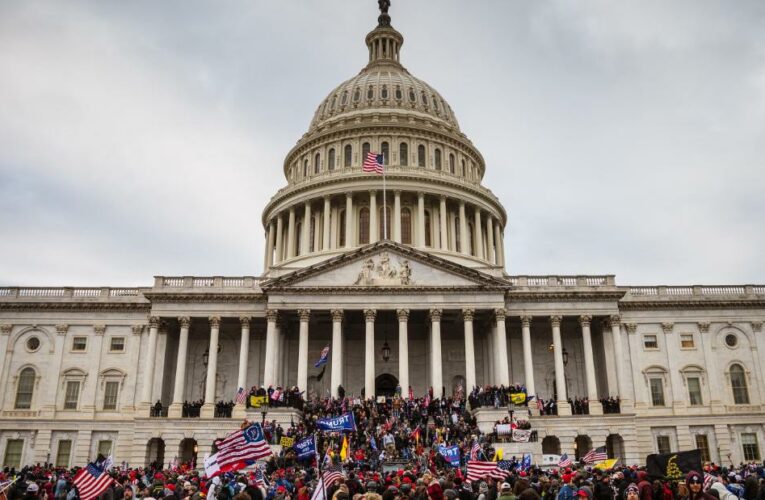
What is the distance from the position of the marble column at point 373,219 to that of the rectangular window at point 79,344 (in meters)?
25.7

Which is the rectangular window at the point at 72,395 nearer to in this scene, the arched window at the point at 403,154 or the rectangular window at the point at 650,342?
the arched window at the point at 403,154

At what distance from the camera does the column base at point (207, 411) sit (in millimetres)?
46062

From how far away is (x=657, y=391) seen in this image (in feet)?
168

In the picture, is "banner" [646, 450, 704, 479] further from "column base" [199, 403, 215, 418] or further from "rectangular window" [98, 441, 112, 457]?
"rectangular window" [98, 441, 112, 457]

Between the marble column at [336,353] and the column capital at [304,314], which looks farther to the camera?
the column capital at [304,314]

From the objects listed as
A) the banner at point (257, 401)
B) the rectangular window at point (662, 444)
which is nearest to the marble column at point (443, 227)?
the rectangular window at point (662, 444)

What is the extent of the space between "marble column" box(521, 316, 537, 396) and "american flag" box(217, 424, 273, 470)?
33100 mm

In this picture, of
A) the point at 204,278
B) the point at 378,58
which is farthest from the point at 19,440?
the point at 378,58

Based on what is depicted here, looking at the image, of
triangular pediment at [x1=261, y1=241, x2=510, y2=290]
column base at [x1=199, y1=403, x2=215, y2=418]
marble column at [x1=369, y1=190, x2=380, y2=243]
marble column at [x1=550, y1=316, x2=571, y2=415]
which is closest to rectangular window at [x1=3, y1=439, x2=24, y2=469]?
column base at [x1=199, y1=403, x2=215, y2=418]

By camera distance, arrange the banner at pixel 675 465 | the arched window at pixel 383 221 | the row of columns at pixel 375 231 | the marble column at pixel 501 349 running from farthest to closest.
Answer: the arched window at pixel 383 221 < the row of columns at pixel 375 231 < the marble column at pixel 501 349 < the banner at pixel 675 465

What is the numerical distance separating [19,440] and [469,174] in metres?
49.0

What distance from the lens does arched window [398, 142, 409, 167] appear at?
6875cm

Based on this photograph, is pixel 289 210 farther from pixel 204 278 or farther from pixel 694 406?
pixel 694 406

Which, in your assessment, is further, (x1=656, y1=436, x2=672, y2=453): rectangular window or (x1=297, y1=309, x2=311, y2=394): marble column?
(x1=656, y1=436, x2=672, y2=453): rectangular window
